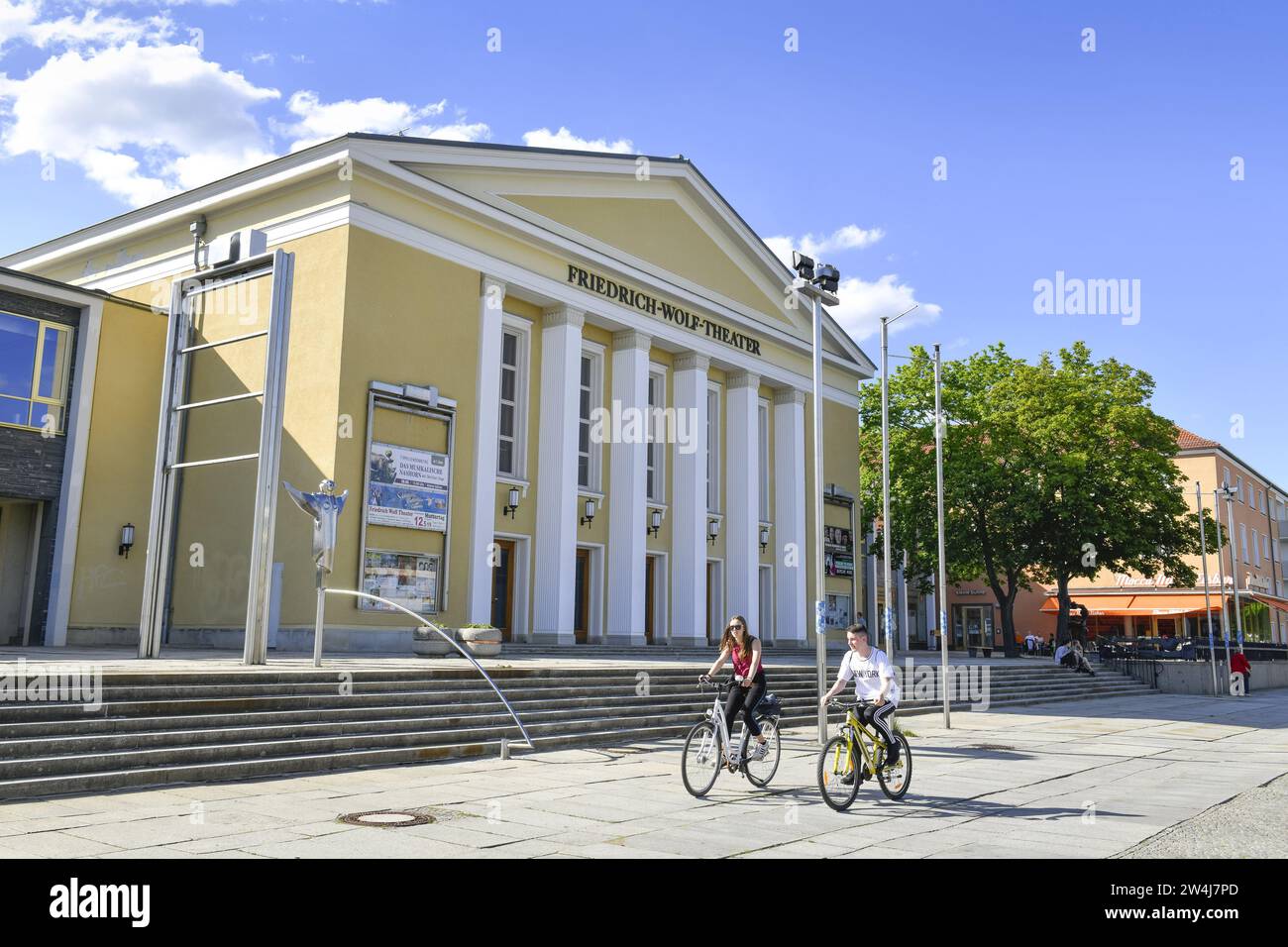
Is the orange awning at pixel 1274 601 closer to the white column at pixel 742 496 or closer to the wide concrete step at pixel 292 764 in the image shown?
the white column at pixel 742 496

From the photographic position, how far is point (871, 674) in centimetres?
1026

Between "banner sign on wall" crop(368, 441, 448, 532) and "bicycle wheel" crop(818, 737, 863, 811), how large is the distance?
1380cm

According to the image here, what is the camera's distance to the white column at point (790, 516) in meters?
34.2

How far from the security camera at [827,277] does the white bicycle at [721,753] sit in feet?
20.9

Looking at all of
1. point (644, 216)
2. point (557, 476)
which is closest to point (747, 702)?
point (557, 476)

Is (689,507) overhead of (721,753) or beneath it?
overhead

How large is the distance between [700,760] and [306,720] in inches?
200

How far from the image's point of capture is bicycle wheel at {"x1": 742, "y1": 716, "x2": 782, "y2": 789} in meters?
11.1

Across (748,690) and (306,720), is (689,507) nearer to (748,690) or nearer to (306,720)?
(306,720)

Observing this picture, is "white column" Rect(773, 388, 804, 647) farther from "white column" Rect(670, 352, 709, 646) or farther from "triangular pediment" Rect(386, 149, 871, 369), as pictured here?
"white column" Rect(670, 352, 709, 646)

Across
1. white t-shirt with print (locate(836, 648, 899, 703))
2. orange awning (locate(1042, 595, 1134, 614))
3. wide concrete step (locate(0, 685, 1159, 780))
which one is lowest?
wide concrete step (locate(0, 685, 1159, 780))

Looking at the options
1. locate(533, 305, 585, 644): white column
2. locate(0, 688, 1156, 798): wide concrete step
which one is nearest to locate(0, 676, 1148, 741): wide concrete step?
locate(0, 688, 1156, 798): wide concrete step
